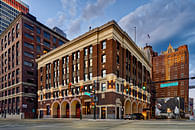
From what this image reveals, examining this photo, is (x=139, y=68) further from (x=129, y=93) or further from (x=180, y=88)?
(x=180, y=88)

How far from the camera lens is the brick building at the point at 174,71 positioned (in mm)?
155375

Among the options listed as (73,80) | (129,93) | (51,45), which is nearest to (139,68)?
(129,93)

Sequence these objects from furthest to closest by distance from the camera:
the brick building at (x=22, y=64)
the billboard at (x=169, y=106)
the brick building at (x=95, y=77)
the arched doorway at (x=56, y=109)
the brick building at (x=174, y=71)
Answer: the brick building at (x=174, y=71) → the billboard at (x=169, y=106) → the brick building at (x=22, y=64) → the arched doorway at (x=56, y=109) → the brick building at (x=95, y=77)

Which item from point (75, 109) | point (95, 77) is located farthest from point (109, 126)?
point (75, 109)

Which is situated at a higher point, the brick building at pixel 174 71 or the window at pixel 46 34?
the window at pixel 46 34

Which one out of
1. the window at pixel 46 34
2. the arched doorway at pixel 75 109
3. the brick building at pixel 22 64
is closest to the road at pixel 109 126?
the arched doorway at pixel 75 109

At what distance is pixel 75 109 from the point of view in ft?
164

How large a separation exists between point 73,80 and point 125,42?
745 inches

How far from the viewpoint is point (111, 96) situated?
129 feet

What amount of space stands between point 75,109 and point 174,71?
5450 inches

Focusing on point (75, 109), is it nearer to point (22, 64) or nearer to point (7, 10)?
point (22, 64)

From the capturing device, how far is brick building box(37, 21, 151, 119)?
41.0 meters

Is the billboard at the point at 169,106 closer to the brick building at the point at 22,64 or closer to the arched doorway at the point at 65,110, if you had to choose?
the arched doorway at the point at 65,110

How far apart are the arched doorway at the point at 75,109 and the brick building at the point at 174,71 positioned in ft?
382
